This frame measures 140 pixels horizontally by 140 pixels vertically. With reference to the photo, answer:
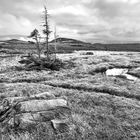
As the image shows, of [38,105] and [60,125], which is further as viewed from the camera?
[38,105]

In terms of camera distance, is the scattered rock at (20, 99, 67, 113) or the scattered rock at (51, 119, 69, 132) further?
the scattered rock at (20, 99, 67, 113)

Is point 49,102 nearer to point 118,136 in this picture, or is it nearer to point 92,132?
point 92,132

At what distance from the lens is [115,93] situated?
13977mm

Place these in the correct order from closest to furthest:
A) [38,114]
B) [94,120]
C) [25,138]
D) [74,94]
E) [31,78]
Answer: [25,138]
[38,114]
[94,120]
[74,94]
[31,78]

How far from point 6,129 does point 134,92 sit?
11250 millimetres

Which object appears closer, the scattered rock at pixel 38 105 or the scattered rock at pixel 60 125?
the scattered rock at pixel 60 125

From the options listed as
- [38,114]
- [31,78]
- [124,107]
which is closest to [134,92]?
[124,107]

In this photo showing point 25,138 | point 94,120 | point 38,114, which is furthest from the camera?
point 94,120

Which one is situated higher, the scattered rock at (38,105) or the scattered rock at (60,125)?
the scattered rock at (38,105)

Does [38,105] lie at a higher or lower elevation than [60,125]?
higher

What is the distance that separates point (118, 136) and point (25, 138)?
4061 mm

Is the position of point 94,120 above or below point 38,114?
below

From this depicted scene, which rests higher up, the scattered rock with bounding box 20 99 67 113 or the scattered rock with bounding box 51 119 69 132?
the scattered rock with bounding box 20 99 67 113

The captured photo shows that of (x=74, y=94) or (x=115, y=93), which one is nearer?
(x=74, y=94)
